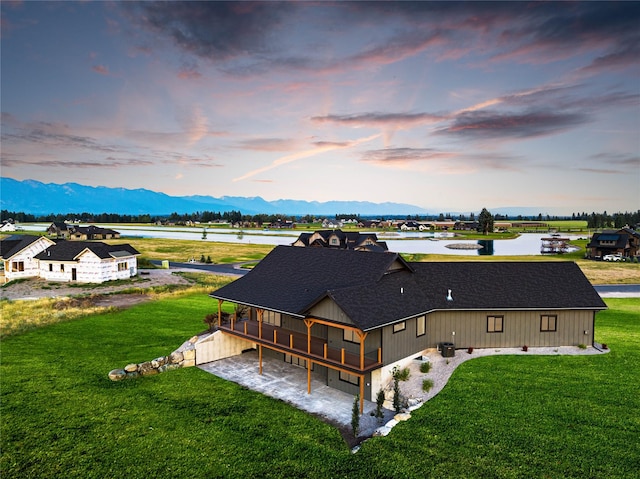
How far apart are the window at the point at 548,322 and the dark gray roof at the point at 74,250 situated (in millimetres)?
53024

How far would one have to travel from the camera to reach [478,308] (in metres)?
24.0

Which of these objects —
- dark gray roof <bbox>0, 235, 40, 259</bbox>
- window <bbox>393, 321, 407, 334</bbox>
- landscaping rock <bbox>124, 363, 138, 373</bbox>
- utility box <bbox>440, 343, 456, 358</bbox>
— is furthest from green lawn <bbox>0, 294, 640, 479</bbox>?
dark gray roof <bbox>0, 235, 40, 259</bbox>

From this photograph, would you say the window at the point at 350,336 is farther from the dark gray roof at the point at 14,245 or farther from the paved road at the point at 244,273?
the dark gray roof at the point at 14,245

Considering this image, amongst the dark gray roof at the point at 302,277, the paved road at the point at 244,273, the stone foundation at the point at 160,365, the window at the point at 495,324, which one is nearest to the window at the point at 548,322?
the window at the point at 495,324

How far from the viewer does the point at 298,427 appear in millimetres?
16688

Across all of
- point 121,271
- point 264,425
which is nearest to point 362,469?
point 264,425

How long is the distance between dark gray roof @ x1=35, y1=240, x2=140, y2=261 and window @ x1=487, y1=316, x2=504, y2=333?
50.5 metres

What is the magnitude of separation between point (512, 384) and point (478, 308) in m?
5.28

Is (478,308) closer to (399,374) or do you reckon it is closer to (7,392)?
(399,374)

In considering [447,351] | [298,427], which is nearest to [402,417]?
[298,427]

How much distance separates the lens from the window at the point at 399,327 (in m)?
20.9

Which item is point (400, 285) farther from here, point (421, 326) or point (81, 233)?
point (81, 233)

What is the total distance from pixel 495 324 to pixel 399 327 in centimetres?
733

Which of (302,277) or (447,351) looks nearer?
(447,351)
